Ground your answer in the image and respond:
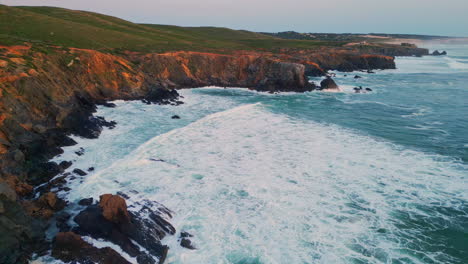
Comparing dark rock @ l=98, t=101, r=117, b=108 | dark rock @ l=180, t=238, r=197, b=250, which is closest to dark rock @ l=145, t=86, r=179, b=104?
dark rock @ l=98, t=101, r=117, b=108

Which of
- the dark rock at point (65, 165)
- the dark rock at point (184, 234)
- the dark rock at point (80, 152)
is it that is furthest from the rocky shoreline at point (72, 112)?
the dark rock at point (80, 152)

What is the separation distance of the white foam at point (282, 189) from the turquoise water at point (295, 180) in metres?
0.06

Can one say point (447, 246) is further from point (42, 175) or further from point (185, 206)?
point (42, 175)

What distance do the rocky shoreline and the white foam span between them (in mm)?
1958

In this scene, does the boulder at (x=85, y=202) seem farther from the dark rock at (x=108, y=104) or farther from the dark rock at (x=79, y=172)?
the dark rock at (x=108, y=104)

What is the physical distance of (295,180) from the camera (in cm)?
1898

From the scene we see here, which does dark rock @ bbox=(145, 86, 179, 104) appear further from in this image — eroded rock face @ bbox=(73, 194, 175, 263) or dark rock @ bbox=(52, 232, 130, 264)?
dark rock @ bbox=(52, 232, 130, 264)

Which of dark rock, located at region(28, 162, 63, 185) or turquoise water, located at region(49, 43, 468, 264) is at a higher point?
dark rock, located at region(28, 162, 63, 185)

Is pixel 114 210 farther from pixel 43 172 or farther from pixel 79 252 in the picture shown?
pixel 43 172

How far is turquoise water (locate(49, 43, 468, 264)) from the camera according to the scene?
44.0 ft

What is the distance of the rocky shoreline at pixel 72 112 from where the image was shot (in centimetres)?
1212

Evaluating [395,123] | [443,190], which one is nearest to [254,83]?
[395,123]

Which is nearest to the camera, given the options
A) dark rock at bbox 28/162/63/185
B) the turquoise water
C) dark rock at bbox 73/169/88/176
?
the turquoise water

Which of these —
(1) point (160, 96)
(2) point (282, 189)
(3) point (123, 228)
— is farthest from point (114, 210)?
(1) point (160, 96)
